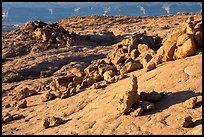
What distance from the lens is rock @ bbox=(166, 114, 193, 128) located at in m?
9.95

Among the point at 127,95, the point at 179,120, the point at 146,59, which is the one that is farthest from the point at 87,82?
the point at 179,120

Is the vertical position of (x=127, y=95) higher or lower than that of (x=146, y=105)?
higher

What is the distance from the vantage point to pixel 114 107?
1213 centimetres

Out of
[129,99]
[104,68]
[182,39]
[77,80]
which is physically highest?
[182,39]

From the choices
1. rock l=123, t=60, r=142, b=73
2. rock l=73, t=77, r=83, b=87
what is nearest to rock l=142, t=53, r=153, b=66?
rock l=123, t=60, r=142, b=73

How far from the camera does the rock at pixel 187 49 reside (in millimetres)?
13789

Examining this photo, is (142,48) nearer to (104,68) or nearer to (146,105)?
(104,68)

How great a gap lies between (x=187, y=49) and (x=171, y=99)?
9.24 ft

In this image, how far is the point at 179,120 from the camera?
33.4 ft

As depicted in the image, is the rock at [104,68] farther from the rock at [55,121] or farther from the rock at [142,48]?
the rock at [55,121]

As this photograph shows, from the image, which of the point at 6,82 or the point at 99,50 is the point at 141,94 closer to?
the point at 6,82

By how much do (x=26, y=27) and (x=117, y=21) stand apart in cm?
1855

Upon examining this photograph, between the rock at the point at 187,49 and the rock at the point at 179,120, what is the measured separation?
3.77 metres

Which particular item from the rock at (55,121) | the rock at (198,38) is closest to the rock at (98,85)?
the rock at (55,121)
